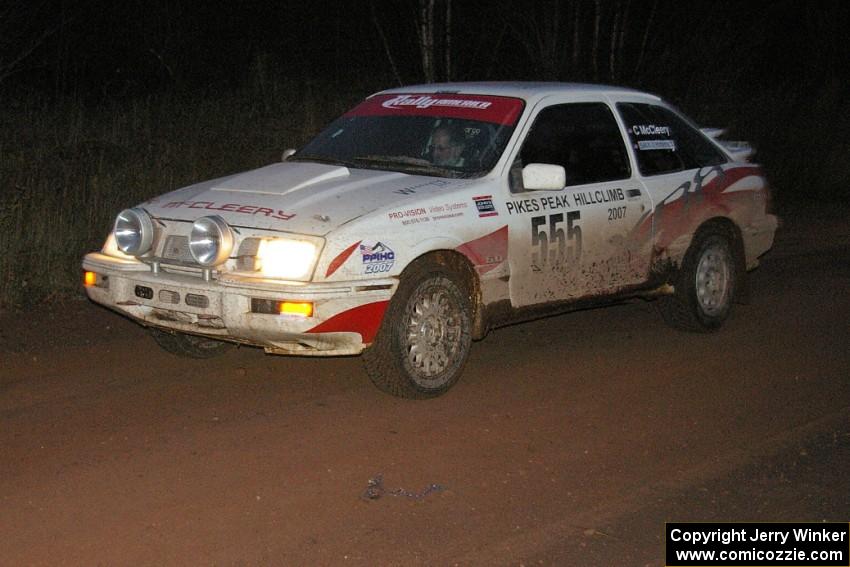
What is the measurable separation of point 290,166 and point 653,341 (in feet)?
9.46

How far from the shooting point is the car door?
7074 millimetres

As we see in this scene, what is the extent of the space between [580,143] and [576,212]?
1.74 ft

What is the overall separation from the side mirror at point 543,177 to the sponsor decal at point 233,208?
1.43 meters

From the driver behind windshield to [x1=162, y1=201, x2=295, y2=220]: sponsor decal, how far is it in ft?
4.13

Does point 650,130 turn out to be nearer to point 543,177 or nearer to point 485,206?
point 543,177

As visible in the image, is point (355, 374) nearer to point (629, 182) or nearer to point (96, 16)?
point (629, 182)

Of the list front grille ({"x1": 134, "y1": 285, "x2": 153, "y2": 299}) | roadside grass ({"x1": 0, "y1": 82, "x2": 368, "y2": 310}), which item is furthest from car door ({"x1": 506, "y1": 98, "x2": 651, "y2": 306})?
roadside grass ({"x1": 0, "y1": 82, "x2": 368, "y2": 310})

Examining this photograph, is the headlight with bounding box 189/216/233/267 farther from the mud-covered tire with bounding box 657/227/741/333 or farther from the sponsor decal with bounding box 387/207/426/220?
the mud-covered tire with bounding box 657/227/741/333

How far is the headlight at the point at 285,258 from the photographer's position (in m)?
6.08

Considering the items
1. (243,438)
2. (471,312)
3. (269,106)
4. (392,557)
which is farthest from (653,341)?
(269,106)

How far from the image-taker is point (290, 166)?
7.38 m

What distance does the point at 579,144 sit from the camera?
758 cm

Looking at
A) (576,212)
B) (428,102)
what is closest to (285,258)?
(428,102)

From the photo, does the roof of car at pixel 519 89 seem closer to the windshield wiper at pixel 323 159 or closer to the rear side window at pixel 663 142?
the rear side window at pixel 663 142
